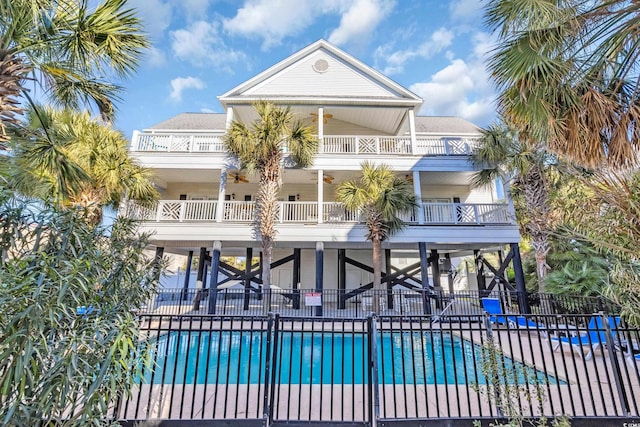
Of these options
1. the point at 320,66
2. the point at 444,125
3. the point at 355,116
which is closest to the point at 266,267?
the point at 355,116

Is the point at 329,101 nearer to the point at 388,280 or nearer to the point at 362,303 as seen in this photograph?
the point at 388,280

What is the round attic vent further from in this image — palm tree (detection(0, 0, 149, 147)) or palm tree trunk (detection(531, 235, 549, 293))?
palm tree trunk (detection(531, 235, 549, 293))

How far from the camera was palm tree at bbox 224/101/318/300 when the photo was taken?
11.2 m

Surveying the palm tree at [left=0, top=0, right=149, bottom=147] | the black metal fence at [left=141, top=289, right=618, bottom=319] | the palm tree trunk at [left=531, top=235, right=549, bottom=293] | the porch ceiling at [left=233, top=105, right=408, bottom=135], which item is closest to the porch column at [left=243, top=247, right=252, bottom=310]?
the black metal fence at [left=141, top=289, right=618, bottom=319]

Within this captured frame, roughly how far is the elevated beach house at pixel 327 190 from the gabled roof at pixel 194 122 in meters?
3.46

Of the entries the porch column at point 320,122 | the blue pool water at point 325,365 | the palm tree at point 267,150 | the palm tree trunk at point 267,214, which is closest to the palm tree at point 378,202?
the palm tree at point 267,150

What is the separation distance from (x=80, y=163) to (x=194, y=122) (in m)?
10.4

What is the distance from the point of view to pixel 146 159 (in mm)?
12883

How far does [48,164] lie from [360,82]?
12.8 metres

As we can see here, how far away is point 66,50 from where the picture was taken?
480 centimetres

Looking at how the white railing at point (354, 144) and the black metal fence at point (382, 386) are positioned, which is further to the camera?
the white railing at point (354, 144)

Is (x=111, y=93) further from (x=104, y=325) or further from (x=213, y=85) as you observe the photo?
(x=213, y=85)

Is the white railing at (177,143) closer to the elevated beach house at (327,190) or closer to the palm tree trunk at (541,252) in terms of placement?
the elevated beach house at (327,190)

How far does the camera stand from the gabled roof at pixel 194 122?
59.0ft
